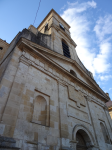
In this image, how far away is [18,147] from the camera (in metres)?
3.98

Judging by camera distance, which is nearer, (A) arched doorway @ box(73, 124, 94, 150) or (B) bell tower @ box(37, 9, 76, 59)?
(A) arched doorway @ box(73, 124, 94, 150)

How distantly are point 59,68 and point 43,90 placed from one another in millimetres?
2767

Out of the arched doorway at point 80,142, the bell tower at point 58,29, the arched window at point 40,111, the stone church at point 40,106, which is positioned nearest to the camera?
the stone church at point 40,106

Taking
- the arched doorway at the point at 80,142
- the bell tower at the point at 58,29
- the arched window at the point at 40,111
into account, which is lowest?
the arched doorway at the point at 80,142

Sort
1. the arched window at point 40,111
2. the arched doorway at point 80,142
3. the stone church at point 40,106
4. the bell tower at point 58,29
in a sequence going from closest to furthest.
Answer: the stone church at point 40,106, the arched window at point 40,111, the arched doorway at point 80,142, the bell tower at point 58,29

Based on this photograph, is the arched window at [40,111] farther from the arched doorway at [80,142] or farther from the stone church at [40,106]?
the arched doorway at [80,142]

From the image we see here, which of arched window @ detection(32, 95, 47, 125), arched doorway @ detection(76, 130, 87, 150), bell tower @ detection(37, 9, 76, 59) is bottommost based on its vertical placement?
arched doorway @ detection(76, 130, 87, 150)

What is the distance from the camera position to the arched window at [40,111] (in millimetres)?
5677

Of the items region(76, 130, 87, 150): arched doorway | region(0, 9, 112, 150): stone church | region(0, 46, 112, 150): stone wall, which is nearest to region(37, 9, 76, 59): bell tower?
region(0, 9, 112, 150): stone church

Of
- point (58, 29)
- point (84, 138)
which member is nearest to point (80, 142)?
point (84, 138)

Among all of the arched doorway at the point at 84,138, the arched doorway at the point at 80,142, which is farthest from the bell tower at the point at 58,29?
the arched doorway at the point at 80,142

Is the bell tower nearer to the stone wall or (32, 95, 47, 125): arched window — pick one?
the stone wall

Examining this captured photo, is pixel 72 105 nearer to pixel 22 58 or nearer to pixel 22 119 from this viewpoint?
pixel 22 119

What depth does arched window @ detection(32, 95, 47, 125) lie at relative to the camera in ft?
18.6
